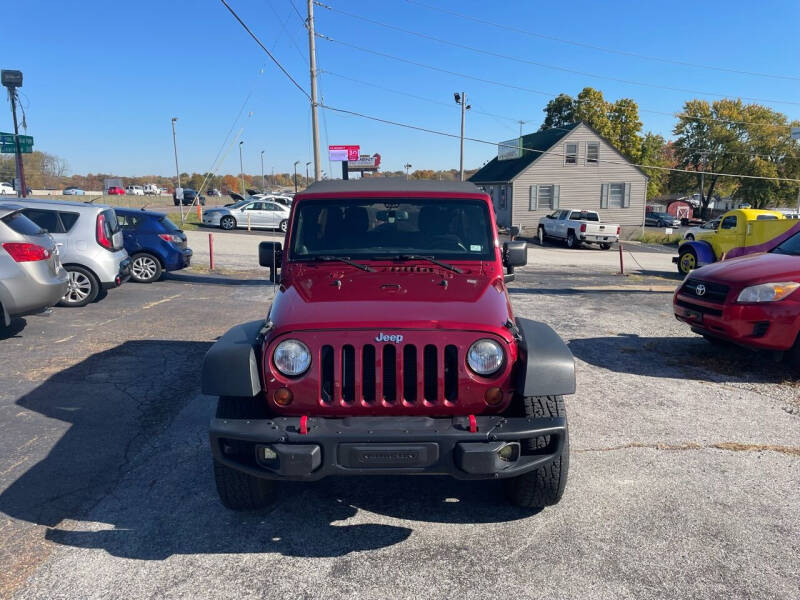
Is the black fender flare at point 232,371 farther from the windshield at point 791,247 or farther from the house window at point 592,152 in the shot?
the house window at point 592,152

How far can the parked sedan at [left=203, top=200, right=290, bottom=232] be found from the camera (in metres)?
30.3

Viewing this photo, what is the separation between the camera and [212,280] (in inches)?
550

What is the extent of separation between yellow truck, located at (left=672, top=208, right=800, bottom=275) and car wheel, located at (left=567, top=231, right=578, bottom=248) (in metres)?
10.9

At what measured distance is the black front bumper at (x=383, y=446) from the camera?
9.68 feet

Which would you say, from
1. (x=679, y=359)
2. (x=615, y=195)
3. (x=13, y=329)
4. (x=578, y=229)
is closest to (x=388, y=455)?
(x=679, y=359)

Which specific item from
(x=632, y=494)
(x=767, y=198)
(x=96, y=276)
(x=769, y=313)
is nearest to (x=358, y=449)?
(x=632, y=494)

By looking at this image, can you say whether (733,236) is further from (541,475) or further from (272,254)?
(541,475)

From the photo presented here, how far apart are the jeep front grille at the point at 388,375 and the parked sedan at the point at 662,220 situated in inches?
2135

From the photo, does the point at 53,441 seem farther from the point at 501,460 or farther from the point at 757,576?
the point at 757,576

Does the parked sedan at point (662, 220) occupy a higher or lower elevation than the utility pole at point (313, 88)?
lower

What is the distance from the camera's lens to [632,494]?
12.6ft

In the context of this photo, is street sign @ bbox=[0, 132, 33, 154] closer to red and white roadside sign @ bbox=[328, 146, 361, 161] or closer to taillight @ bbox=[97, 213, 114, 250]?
taillight @ bbox=[97, 213, 114, 250]

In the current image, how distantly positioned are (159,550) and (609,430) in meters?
3.39

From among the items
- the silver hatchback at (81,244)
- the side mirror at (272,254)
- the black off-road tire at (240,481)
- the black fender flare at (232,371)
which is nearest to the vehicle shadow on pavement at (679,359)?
the side mirror at (272,254)
